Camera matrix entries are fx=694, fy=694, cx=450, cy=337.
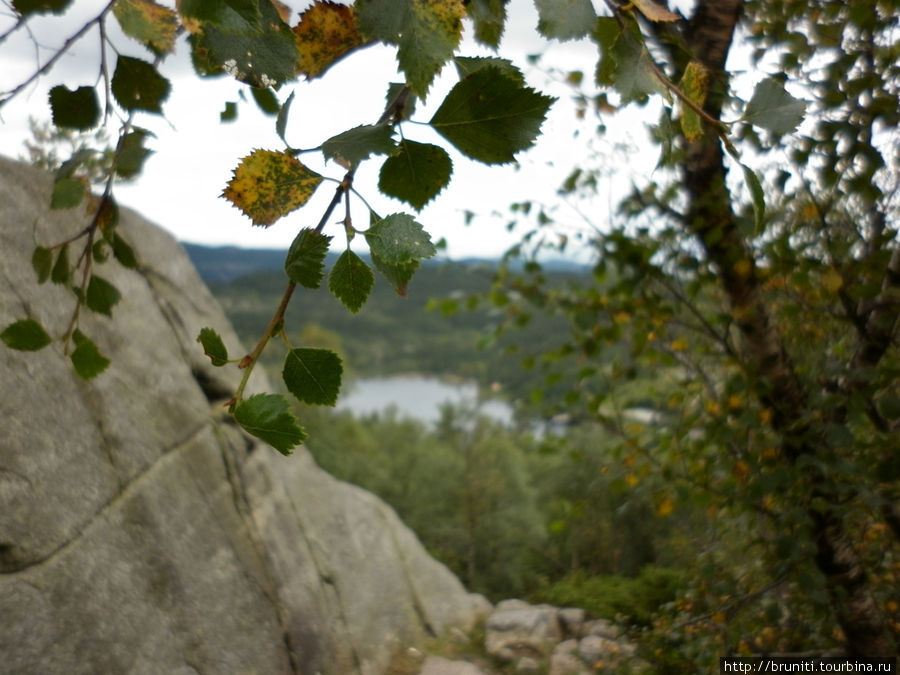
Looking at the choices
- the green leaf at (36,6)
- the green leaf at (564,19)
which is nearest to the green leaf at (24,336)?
the green leaf at (36,6)

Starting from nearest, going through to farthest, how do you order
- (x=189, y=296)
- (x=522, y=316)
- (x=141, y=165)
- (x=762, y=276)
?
(x=141, y=165) → (x=762, y=276) → (x=522, y=316) → (x=189, y=296)

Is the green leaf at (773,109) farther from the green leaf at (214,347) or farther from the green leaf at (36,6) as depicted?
the green leaf at (36,6)

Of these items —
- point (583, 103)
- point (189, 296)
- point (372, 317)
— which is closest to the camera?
point (583, 103)

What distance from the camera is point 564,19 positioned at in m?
0.39

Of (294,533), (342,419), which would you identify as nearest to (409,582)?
(294,533)

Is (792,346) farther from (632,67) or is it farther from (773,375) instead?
(632,67)

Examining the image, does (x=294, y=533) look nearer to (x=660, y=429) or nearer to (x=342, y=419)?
(x=660, y=429)

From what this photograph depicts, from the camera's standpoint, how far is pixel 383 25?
332mm

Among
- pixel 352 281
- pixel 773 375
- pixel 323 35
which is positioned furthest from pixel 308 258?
pixel 773 375

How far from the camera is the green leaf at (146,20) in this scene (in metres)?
0.48

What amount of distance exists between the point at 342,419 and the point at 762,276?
21.5 metres

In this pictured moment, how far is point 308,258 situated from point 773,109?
28 cm

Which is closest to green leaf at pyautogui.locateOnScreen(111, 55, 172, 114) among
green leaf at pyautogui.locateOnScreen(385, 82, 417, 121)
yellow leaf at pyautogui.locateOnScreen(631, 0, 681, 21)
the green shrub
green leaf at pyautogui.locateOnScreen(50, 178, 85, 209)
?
green leaf at pyautogui.locateOnScreen(50, 178, 85, 209)

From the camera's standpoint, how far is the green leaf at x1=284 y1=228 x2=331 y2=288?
339mm
